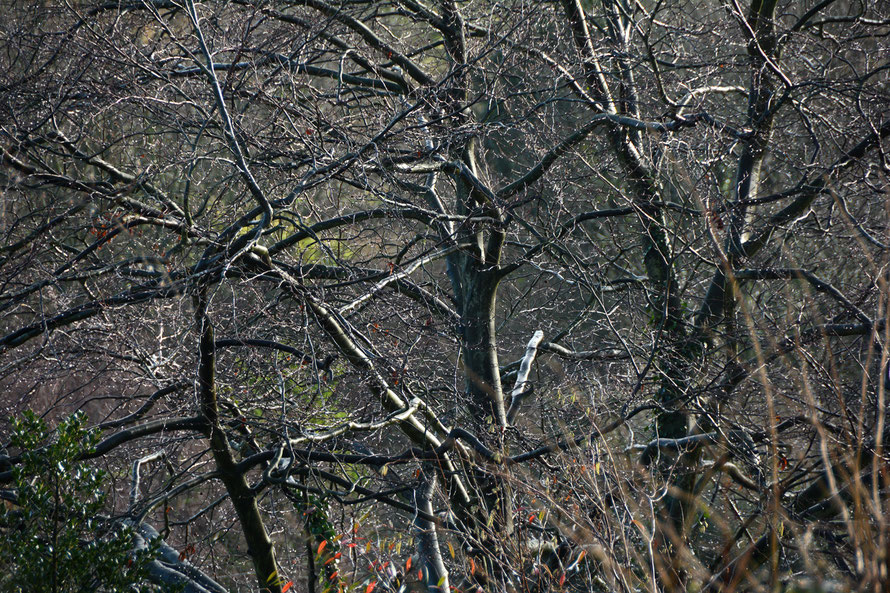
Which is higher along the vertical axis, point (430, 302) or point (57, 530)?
point (430, 302)

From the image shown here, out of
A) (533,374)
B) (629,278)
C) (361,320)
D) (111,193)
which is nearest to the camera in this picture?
(111,193)

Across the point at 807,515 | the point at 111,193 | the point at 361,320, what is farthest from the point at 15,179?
the point at 807,515

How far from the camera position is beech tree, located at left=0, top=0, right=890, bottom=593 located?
172 inches

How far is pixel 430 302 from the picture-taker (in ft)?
24.6

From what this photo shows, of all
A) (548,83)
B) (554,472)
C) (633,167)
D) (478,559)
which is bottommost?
(478,559)

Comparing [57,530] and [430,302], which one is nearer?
[57,530]

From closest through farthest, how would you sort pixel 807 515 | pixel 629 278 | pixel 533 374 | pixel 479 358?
1. pixel 807 515
2. pixel 629 278
3. pixel 479 358
4. pixel 533 374

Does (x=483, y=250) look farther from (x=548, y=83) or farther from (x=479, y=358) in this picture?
(x=548, y=83)

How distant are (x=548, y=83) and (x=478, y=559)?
575 cm

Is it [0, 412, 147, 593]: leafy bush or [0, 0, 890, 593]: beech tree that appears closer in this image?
[0, 412, 147, 593]: leafy bush

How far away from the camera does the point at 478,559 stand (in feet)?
15.4

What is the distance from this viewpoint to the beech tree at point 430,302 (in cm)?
437

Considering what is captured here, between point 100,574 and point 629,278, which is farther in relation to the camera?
point 629,278

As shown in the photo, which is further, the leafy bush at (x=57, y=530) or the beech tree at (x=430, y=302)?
the beech tree at (x=430, y=302)
